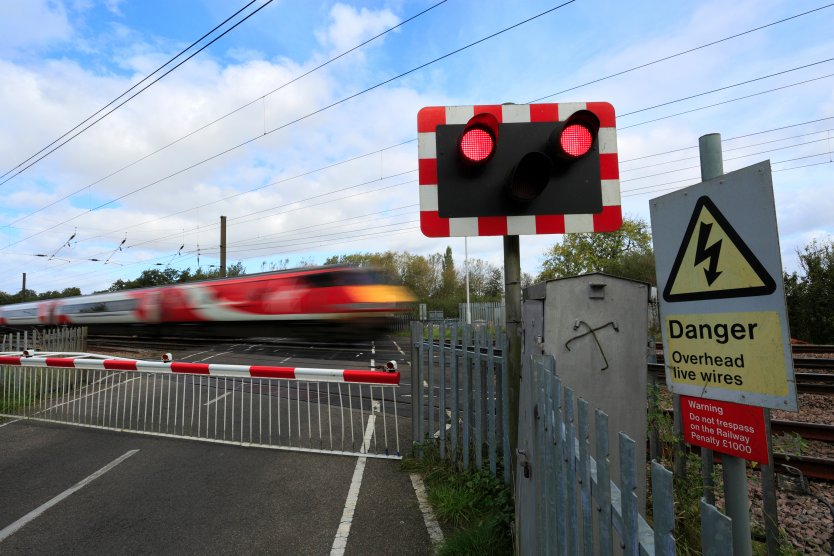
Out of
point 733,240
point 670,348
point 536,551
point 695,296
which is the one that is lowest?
point 536,551

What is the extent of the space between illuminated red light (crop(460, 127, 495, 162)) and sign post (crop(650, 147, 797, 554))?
1362mm

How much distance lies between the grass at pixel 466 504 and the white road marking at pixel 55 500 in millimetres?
3497

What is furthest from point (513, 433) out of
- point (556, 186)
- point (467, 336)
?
point (556, 186)

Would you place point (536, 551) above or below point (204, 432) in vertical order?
above

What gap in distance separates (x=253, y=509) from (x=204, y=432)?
305 centimetres

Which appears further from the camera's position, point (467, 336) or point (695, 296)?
point (467, 336)

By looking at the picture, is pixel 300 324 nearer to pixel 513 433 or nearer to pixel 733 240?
pixel 513 433

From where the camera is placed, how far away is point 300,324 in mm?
8461

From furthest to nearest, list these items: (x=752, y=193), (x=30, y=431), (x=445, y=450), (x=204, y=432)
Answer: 1. (x=30, y=431)
2. (x=204, y=432)
3. (x=445, y=450)
4. (x=752, y=193)

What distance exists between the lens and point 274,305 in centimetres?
847

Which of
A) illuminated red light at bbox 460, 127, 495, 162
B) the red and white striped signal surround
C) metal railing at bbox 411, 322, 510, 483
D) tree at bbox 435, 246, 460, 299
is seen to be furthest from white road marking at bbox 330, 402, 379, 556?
tree at bbox 435, 246, 460, 299

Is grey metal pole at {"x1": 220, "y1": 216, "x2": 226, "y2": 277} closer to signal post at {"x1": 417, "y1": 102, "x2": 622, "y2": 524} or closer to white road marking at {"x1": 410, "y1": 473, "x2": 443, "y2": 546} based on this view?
white road marking at {"x1": 410, "y1": 473, "x2": 443, "y2": 546}

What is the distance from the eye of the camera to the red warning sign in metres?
1.38

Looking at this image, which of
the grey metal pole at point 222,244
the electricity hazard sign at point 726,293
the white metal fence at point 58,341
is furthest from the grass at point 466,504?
the grey metal pole at point 222,244
